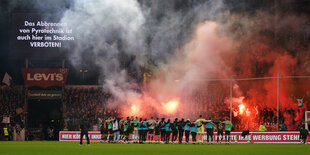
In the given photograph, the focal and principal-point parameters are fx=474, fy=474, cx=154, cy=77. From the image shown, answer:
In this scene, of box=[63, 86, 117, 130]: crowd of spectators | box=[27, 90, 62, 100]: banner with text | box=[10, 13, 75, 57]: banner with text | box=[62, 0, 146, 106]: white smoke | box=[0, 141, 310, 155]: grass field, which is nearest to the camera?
box=[0, 141, 310, 155]: grass field

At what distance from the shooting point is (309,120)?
38.3m

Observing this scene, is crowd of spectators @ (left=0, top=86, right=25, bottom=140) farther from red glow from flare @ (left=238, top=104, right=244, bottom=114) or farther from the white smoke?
red glow from flare @ (left=238, top=104, right=244, bottom=114)

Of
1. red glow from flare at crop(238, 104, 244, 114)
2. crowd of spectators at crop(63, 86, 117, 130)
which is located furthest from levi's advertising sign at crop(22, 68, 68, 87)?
red glow from flare at crop(238, 104, 244, 114)

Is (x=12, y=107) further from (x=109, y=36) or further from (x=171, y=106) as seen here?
(x=171, y=106)

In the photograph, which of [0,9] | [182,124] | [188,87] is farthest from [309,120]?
[0,9]

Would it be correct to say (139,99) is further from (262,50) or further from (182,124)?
(262,50)

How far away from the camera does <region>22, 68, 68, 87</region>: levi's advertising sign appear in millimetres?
51188

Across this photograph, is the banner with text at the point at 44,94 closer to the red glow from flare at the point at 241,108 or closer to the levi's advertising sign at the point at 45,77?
the levi's advertising sign at the point at 45,77

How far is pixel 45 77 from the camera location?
51.3m

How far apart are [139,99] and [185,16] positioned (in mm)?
9787

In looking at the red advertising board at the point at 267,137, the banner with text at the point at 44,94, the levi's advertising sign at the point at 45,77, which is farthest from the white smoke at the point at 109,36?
the red advertising board at the point at 267,137

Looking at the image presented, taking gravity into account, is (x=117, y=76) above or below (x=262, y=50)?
below

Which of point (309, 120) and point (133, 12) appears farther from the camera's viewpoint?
point (133, 12)

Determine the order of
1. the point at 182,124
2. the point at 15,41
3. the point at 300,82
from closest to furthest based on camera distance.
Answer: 1. the point at 182,124
2. the point at 15,41
3. the point at 300,82
